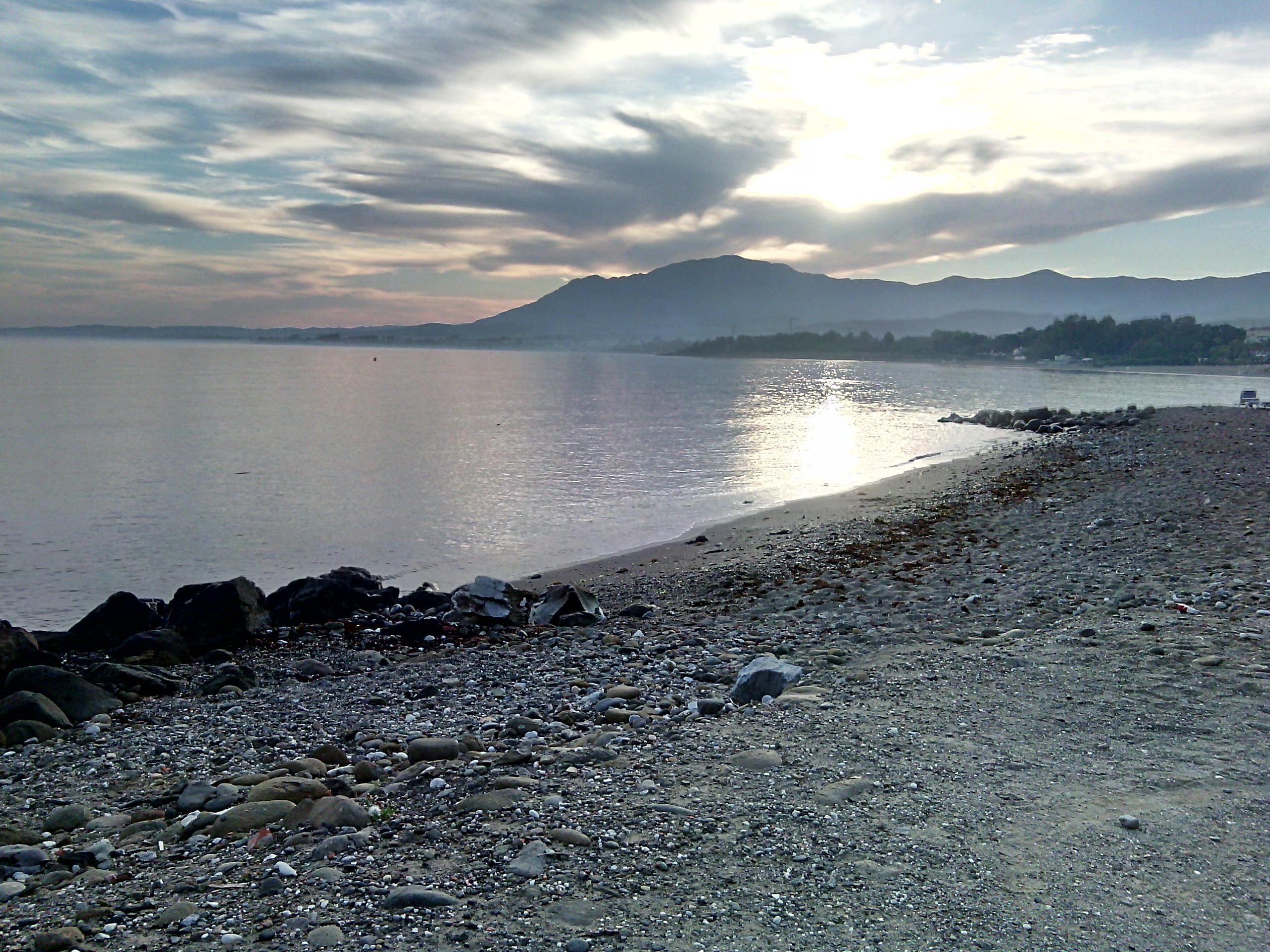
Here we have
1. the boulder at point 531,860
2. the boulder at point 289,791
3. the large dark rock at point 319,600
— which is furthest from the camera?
the large dark rock at point 319,600

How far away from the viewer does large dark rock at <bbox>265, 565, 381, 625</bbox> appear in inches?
500

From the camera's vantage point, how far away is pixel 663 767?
19.9 feet

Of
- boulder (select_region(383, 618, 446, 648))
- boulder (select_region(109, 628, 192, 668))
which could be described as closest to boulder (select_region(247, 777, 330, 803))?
boulder (select_region(383, 618, 446, 648))

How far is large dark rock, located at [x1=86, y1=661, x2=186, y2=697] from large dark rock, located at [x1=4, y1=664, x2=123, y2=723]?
0.80 ft

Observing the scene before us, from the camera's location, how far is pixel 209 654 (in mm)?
11039

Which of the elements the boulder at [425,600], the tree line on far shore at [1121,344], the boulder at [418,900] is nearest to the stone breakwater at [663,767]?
the boulder at [418,900]

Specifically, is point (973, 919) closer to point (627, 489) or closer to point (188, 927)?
point (188, 927)

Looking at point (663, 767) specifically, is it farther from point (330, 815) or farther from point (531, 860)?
point (330, 815)

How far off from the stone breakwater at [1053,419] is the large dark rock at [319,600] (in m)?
36.4

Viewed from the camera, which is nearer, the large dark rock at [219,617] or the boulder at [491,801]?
the boulder at [491,801]

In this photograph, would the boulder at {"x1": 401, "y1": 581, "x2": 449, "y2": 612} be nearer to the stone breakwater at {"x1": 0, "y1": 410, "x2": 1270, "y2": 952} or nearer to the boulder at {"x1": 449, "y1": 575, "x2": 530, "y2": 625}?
the stone breakwater at {"x1": 0, "y1": 410, "x2": 1270, "y2": 952}

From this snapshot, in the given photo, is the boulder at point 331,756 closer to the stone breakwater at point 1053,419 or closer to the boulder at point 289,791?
the boulder at point 289,791

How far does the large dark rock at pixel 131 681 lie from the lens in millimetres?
9562

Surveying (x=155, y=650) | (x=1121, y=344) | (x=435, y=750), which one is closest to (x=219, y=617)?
(x=155, y=650)
